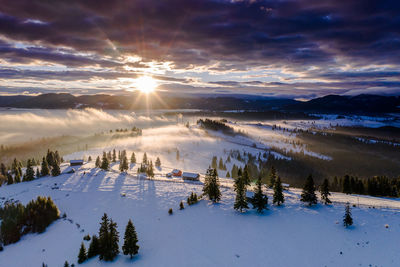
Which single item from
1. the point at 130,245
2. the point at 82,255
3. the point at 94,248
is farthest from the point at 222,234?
the point at 82,255

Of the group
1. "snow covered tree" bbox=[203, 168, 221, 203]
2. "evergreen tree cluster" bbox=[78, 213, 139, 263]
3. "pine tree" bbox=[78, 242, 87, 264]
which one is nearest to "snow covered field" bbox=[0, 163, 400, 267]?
"pine tree" bbox=[78, 242, 87, 264]

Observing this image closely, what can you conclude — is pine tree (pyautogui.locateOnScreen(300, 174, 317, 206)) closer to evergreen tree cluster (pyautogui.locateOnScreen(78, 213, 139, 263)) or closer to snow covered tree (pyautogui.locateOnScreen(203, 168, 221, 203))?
snow covered tree (pyautogui.locateOnScreen(203, 168, 221, 203))

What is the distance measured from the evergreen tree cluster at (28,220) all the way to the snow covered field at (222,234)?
2.09 meters

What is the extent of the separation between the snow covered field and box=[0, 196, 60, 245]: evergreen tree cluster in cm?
209

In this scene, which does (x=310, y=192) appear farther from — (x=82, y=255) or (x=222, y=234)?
(x=82, y=255)

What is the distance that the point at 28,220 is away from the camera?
57844mm

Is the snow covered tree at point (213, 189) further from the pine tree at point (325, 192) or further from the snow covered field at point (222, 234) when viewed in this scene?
the pine tree at point (325, 192)

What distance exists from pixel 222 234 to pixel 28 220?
51417mm

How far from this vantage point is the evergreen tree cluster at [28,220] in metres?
55.0

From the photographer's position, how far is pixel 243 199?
58125mm

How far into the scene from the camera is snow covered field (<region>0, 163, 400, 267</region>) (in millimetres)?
41250

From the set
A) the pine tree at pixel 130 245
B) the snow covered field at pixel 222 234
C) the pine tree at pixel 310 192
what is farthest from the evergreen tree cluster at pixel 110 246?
the pine tree at pixel 310 192

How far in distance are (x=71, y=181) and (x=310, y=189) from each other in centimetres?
8579

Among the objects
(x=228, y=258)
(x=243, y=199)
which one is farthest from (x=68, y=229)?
(x=243, y=199)
